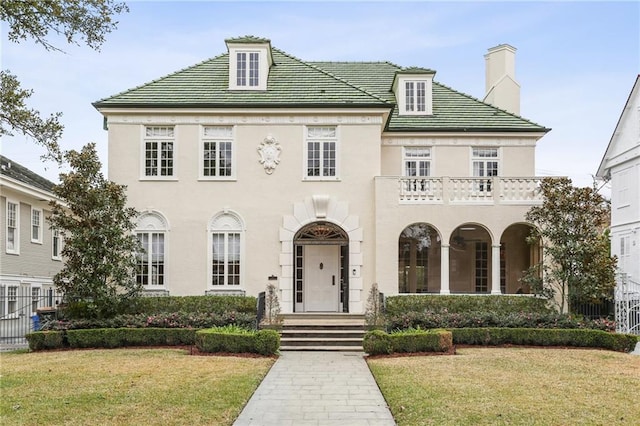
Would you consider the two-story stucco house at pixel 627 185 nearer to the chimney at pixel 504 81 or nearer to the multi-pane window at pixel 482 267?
the chimney at pixel 504 81

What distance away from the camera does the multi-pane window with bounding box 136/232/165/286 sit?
21.8 metres

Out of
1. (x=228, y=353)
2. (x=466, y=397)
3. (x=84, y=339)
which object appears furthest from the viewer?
(x=84, y=339)

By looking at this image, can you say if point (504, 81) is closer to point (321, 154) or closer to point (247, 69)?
point (321, 154)

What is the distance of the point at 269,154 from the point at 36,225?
10656 millimetres

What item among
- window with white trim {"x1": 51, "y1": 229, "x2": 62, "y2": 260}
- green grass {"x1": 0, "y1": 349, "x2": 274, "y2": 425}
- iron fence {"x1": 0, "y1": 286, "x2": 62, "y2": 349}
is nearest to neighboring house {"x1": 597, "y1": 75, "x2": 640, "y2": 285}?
green grass {"x1": 0, "y1": 349, "x2": 274, "y2": 425}

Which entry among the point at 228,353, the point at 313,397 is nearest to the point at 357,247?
the point at 228,353

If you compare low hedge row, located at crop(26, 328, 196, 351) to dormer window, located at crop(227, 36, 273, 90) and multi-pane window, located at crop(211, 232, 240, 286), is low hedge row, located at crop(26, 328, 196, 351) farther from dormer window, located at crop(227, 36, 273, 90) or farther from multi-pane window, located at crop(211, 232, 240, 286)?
dormer window, located at crop(227, 36, 273, 90)

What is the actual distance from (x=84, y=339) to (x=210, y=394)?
26.5 feet

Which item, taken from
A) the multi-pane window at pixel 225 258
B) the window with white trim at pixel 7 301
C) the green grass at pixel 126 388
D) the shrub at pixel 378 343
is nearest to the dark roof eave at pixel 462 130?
the multi-pane window at pixel 225 258

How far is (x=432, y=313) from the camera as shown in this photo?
1902 cm

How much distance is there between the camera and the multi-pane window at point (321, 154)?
22.3m

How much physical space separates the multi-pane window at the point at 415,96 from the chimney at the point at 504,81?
4019 millimetres

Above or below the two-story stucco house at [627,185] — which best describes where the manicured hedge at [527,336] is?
Result: below

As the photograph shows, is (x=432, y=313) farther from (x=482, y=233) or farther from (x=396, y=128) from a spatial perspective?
(x=396, y=128)
